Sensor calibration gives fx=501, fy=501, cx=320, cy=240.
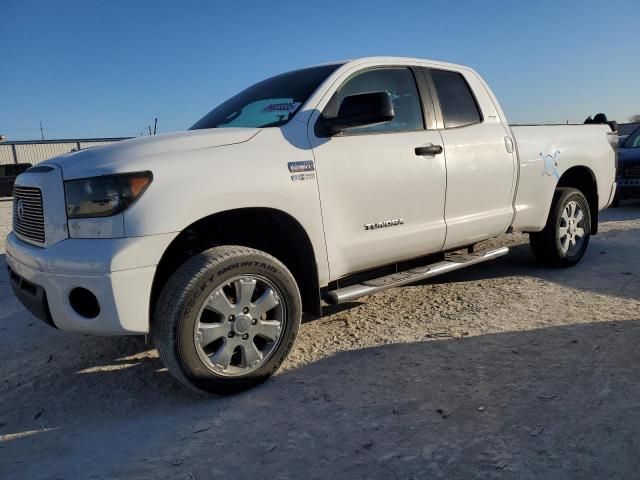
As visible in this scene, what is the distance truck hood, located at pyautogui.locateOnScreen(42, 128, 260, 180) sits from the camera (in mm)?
2496

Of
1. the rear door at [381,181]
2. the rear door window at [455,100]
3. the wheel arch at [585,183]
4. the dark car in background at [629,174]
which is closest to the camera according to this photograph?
the rear door at [381,181]

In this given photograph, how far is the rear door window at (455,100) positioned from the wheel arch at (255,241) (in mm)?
1620

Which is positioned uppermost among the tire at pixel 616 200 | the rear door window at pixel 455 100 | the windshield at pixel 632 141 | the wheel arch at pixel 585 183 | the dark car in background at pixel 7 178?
the dark car in background at pixel 7 178

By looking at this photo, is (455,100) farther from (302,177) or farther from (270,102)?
(302,177)

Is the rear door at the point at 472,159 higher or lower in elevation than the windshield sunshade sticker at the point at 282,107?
lower

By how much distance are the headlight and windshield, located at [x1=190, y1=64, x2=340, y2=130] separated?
3.30ft

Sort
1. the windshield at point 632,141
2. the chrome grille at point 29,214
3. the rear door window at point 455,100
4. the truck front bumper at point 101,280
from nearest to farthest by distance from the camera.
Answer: the truck front bumper at point 101,280 < the chrome grille at point 29,214 < the rear door window at point 455,100 < the windshield at point 632,141

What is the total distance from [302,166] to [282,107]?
0.58 metres

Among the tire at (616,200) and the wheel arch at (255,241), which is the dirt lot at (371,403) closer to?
the wheel arch at (255,241)

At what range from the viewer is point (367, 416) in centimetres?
249

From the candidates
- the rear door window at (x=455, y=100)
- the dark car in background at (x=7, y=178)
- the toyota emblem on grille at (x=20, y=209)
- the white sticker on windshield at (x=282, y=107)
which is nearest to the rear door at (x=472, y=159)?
the rear door window at (x=455, y=100)

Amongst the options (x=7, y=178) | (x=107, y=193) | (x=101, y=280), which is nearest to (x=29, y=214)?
(x=107, y=193)

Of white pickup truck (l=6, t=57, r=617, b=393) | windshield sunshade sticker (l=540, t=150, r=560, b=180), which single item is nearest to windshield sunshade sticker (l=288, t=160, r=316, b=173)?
white pickup truck (l=6, t=57, r=617, b=393)

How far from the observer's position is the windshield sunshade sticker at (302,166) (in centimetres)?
294
